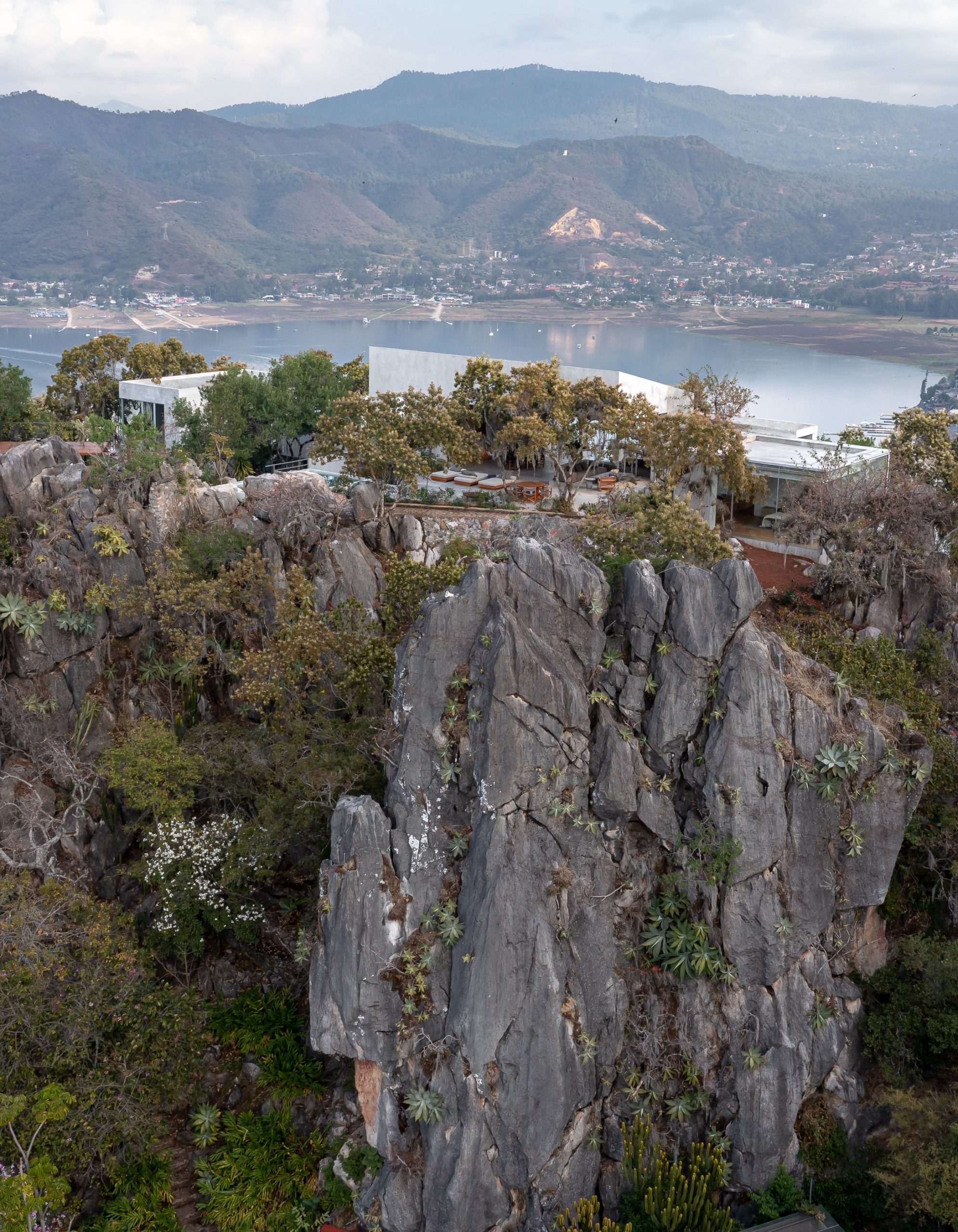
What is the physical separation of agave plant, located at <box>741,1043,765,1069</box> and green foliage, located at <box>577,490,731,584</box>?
42.8ft

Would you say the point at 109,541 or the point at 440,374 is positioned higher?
the point at 440,374

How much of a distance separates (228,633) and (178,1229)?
63.6 ft

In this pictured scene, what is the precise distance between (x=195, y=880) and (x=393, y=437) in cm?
2004

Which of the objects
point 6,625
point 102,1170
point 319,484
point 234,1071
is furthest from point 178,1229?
point 319,484

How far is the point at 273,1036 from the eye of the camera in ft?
84.4

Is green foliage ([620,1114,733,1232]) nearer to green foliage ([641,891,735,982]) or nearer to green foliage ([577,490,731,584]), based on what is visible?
green foliage ([641,891,735,982])

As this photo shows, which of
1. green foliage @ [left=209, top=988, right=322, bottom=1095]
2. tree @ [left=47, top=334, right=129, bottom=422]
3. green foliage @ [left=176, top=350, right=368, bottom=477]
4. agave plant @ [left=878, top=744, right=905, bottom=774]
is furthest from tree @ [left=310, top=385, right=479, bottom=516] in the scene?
tree @ [left=47, top=334, right=129, bottom=422]

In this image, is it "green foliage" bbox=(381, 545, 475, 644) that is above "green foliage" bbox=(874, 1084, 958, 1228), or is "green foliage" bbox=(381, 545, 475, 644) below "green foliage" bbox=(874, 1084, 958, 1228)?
above

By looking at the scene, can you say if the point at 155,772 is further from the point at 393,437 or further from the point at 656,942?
the point at 393,437

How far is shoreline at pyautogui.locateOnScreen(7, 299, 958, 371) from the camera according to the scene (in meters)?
126

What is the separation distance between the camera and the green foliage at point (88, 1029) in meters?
21.2

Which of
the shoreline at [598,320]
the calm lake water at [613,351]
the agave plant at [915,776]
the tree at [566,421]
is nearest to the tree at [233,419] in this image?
the tree at [566,421]

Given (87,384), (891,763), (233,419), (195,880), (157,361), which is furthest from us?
(157,361)

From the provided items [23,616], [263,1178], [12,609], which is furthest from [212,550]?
[263,1178]
